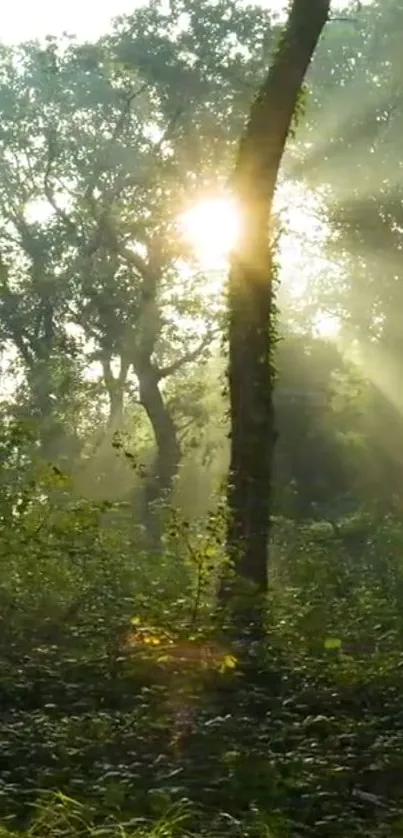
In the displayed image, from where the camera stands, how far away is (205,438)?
4681 cm

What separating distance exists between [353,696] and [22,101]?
36.8 meters

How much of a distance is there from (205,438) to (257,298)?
35171 millimetres

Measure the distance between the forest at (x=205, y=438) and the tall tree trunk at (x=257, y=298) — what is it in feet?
0.10

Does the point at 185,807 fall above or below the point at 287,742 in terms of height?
below

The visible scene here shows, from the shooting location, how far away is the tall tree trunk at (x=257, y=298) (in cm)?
1143

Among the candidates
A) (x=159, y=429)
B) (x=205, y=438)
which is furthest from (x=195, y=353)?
(x=205, y=438)

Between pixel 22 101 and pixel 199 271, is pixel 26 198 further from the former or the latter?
pixel 199 271

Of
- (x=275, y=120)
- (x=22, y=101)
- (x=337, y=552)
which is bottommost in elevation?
(x=337, y=552)

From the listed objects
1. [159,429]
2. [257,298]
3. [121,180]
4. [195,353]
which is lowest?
[257,298]

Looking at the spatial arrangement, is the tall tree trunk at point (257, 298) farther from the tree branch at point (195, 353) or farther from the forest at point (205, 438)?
the tree branch at point (195, 353)

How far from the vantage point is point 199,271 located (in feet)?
129

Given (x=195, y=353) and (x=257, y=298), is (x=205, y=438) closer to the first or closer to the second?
(x=195, y=353)

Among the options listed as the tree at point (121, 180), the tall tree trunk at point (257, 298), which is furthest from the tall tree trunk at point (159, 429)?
the tall tree trunk at point (257, 298)

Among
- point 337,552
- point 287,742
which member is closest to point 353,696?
point 287,742
